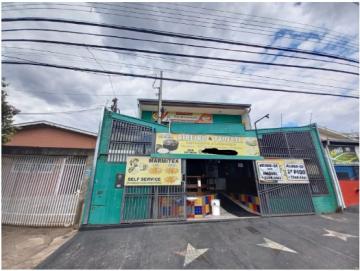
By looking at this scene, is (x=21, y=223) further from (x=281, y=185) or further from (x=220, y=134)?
(x=281, y=185)

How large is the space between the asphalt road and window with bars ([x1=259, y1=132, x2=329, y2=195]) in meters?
2.29

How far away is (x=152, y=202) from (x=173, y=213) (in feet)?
3.33

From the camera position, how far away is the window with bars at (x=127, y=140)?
7098 mm

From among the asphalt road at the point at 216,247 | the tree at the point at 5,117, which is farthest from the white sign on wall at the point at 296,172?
the tree at the point at 5,117

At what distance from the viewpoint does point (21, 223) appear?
6188mm

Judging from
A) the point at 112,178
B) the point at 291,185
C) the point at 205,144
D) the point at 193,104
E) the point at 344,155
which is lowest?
the point at 291,185

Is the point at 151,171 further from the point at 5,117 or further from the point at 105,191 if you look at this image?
the point at 5,117

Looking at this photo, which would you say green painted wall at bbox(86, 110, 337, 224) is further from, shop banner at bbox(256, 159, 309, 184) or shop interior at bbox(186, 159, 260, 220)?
shop interior at bbox(186, 159, 260, 220)

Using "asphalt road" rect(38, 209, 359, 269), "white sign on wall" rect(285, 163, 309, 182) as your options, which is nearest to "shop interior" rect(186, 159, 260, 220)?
"asphalt road" rect(38, 209, 359, 269)

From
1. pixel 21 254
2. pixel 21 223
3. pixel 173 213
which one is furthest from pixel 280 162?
pixel 21 223

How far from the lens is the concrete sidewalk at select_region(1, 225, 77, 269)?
12.7 ft

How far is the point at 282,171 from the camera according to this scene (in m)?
8.28

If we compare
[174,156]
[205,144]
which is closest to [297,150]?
[205,144]

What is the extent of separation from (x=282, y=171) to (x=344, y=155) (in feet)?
17.1
